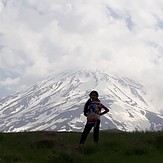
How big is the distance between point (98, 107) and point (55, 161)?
5499 mm

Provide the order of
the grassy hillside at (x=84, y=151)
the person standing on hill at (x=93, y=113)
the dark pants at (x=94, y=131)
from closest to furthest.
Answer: the grassy hillside at (x=84, y=151) < the dark pants at (x=94, y=131) < the person standing on hill at (x=93, y=113)

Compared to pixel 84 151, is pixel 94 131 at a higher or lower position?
higher

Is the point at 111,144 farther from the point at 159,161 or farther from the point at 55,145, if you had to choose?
the point at 159,161

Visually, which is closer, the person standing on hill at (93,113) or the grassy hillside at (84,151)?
the grassy hillside at (84,151)

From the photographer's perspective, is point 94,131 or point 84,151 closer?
point 84,151

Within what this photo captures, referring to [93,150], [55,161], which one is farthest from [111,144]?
[55,161]

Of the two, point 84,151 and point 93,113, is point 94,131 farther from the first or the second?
point 84,151

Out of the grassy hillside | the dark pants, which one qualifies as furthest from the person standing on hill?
the grassy hillside

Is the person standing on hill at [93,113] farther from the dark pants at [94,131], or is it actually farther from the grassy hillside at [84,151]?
the grassy hillside at [84,151]

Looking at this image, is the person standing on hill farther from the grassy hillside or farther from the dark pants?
the grassy hillside

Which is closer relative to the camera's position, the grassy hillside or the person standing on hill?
the grassy hillside

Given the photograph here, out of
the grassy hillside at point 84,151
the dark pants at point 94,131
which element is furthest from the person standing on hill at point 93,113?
the grassy hillside at point 84,151

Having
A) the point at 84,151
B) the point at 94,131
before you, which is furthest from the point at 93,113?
the point at 84,151

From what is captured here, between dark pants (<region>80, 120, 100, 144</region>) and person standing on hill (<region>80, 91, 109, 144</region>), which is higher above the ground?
person standing on hill (<region>80, 91, 109, 144</region>)
